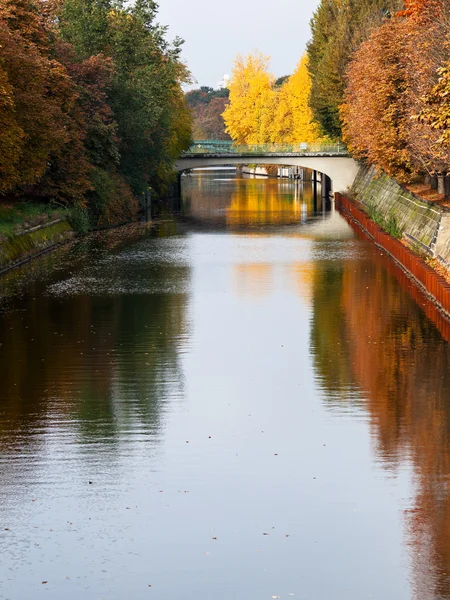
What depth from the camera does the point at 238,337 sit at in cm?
2856

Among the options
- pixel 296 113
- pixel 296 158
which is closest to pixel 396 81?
pixel 296 158

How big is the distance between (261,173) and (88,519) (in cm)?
16378

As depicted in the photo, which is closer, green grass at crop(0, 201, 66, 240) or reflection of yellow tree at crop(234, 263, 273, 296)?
reflection of yellow tree at crop(234, 263, 273, 296)

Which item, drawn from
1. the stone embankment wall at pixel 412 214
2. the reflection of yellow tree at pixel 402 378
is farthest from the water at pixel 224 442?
the stone embankment wall at pixel 412 214

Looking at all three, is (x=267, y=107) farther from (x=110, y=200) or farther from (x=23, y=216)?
(x=23, y=216)

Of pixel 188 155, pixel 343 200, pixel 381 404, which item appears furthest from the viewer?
Result: pixel 188 155

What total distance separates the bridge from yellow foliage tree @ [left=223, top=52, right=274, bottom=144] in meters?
42.3

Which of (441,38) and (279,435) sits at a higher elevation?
(441,38)

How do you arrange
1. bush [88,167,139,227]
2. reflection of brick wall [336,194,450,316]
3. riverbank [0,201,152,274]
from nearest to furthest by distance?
reflection of brick wall [336,194,450,316], riverbank [0,201,152,274], bush [88,167,139,227]

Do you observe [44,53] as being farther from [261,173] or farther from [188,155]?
[261,173]

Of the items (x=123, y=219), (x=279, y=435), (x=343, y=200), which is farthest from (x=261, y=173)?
(x=279, y=435)

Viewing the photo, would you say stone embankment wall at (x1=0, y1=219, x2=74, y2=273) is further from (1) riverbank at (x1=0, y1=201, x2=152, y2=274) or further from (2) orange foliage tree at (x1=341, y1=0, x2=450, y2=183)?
(2) orange foliage tree at (x1=341, y1=0, x2=450, y2=183)

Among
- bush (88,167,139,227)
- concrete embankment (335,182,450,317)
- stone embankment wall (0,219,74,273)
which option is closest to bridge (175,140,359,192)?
concrete embankment (335,182,450,317)

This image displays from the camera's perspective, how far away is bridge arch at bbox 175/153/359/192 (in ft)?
304
